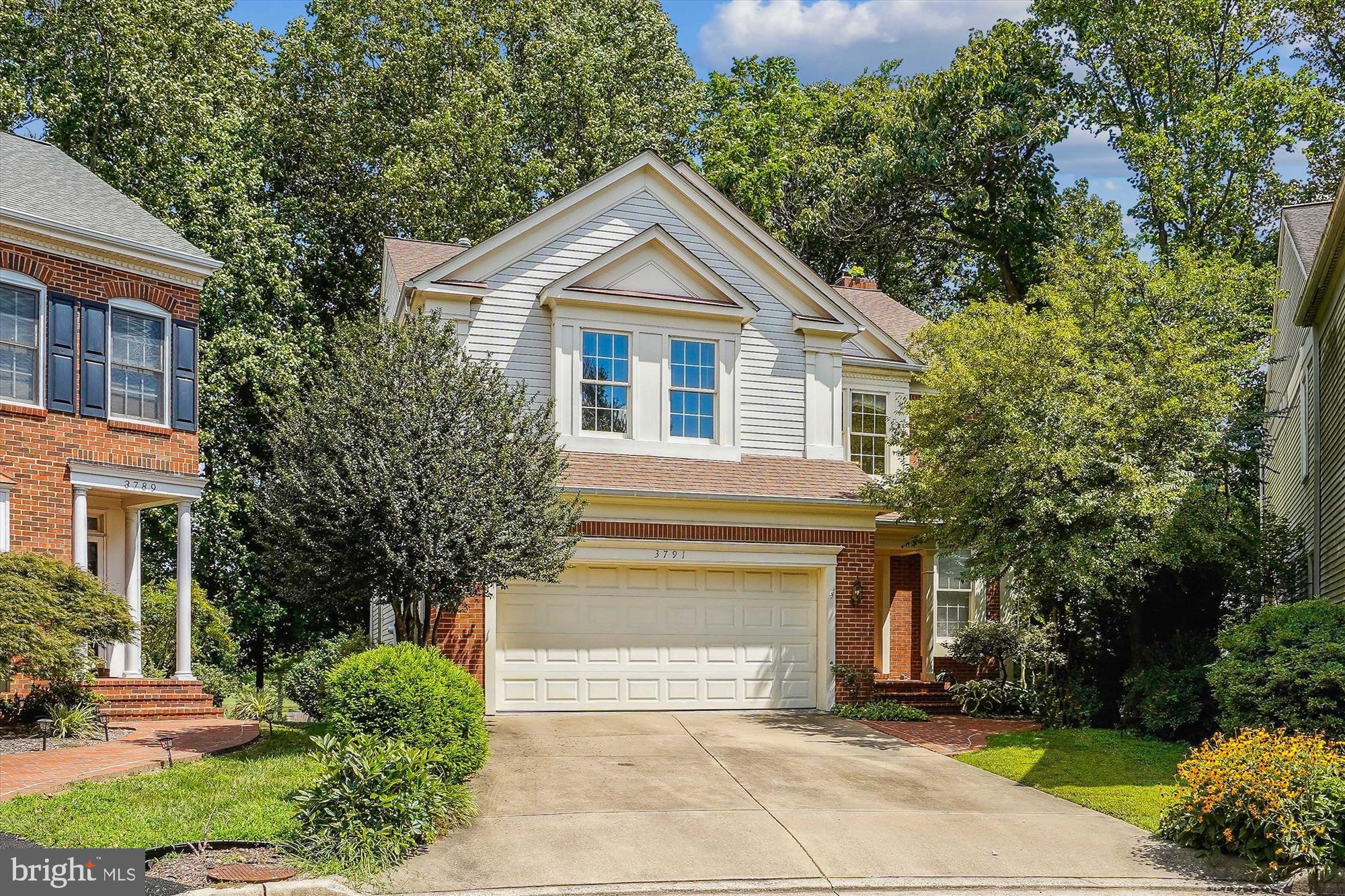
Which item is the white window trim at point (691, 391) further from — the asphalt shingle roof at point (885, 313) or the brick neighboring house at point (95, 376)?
the brick neighboring house at point (95, 376)

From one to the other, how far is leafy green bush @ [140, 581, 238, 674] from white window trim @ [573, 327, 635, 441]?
748 centimetres

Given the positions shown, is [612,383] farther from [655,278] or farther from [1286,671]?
[1286,671]

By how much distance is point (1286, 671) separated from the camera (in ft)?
40.8

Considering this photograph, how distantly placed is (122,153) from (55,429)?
11235 mm

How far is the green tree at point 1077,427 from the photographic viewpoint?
1611 cm

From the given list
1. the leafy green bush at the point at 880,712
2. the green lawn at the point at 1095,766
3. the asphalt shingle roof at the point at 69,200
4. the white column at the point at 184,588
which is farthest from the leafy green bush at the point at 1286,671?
the asphalt shingle roof at the point at 69,200

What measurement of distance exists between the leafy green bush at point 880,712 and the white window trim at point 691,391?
472cm

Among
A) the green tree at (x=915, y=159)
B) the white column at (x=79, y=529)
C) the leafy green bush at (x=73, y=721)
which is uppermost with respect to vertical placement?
the green tree at (x=915, y=159)

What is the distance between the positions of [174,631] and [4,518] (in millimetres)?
5565

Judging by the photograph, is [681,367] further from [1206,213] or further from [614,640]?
[1206,213]

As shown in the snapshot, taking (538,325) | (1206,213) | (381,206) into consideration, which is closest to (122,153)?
(381,206)

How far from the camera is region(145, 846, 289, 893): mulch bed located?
332 inches

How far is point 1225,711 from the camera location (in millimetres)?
13227

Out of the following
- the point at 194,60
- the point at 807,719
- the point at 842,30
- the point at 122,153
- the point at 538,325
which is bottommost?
the point at 807,719
